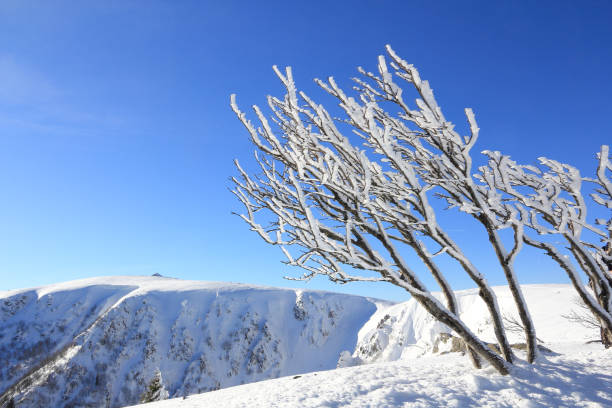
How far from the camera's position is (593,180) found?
7469 millimetres

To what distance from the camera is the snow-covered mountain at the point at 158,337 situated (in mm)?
62219

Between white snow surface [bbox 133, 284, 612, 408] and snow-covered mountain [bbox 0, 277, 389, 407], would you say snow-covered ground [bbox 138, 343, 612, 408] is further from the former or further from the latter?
snow-covered mountain [bbox 0, 277, 389, 407]

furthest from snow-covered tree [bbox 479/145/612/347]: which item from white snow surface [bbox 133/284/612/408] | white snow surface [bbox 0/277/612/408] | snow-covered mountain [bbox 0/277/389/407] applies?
snow-covered mountain [bbox 0/277/389/407]

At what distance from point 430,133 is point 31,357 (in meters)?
94.9

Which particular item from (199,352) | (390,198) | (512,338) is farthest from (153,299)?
(390,198)

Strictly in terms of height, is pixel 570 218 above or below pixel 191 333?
above

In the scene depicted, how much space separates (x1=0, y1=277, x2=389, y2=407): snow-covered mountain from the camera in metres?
62.2

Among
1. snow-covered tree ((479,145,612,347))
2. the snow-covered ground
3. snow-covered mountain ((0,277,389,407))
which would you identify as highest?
snow-covered tree ((479,145,612,347))

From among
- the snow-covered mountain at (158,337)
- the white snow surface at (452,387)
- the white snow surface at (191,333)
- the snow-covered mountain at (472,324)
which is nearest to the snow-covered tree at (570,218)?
the white snow surface at (452,387)

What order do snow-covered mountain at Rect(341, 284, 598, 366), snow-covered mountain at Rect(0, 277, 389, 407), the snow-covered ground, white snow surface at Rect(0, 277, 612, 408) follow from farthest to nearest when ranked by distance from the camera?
1. snow-covered mountain at Rect(0, 277, 389, 407)
2. white snow surface at Rect(0, 277, 612, 408)
3. snow-covered mountain at Rect(341, 284, 598, 366)
4. the snow-covered ground

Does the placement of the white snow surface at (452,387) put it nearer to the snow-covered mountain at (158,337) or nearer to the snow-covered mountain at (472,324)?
the snow-covered mountain at (472,324)

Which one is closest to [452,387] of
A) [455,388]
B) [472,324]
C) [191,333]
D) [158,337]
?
[455,388]

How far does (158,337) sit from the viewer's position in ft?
234

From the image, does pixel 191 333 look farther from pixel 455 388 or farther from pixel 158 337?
pixel 455 388
